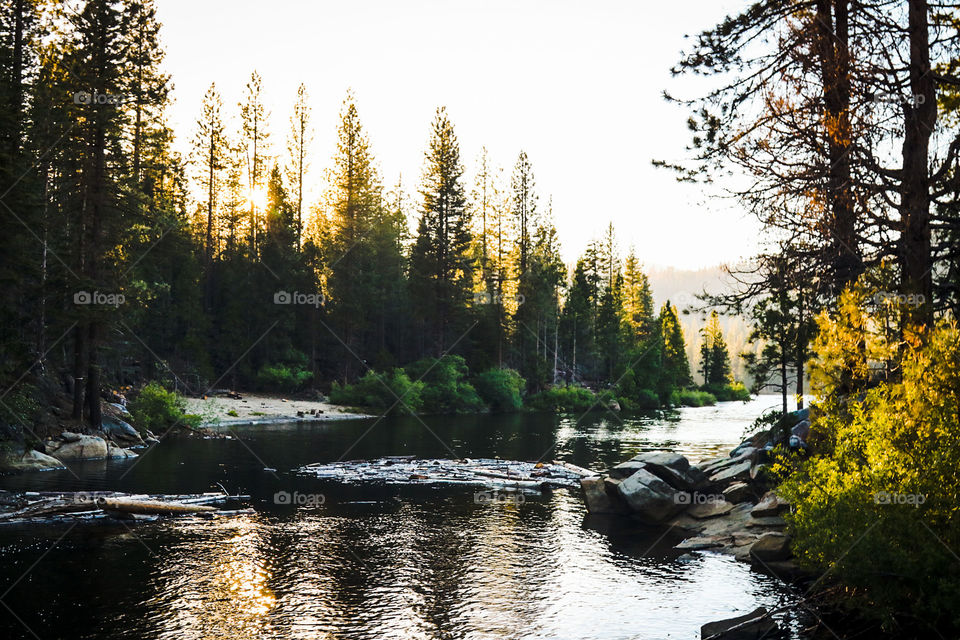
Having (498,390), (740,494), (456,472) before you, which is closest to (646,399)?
(498,390)

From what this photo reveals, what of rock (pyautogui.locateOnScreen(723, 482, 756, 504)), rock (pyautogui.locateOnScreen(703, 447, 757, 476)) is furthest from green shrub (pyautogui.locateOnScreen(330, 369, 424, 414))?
rock (pyautogui.locateOnScreen(723, 482, 756, 504))

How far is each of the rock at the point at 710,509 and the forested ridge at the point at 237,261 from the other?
69.0 feet

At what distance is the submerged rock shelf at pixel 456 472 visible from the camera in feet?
78.3

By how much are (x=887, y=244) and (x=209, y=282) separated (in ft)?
182

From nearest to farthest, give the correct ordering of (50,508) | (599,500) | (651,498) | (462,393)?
(50,508)
(651,498)
(599,500)
(462,393)

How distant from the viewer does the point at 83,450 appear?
90.4 ft

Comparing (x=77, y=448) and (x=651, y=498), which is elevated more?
(x=77, y=448)

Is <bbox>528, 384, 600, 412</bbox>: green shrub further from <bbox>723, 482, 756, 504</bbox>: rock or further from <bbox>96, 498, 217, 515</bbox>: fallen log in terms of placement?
<bbox>96, 498, 217, 515</bbox>: fallen log

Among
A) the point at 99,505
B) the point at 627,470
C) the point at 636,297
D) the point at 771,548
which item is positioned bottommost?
the point at 771,548

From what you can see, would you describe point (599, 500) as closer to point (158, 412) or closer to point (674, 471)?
point (674, 471)

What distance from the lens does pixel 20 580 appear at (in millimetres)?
12531

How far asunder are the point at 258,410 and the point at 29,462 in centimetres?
2201

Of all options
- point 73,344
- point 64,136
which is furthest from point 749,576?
point 73,344

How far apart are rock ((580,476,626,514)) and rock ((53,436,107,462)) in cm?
1897
